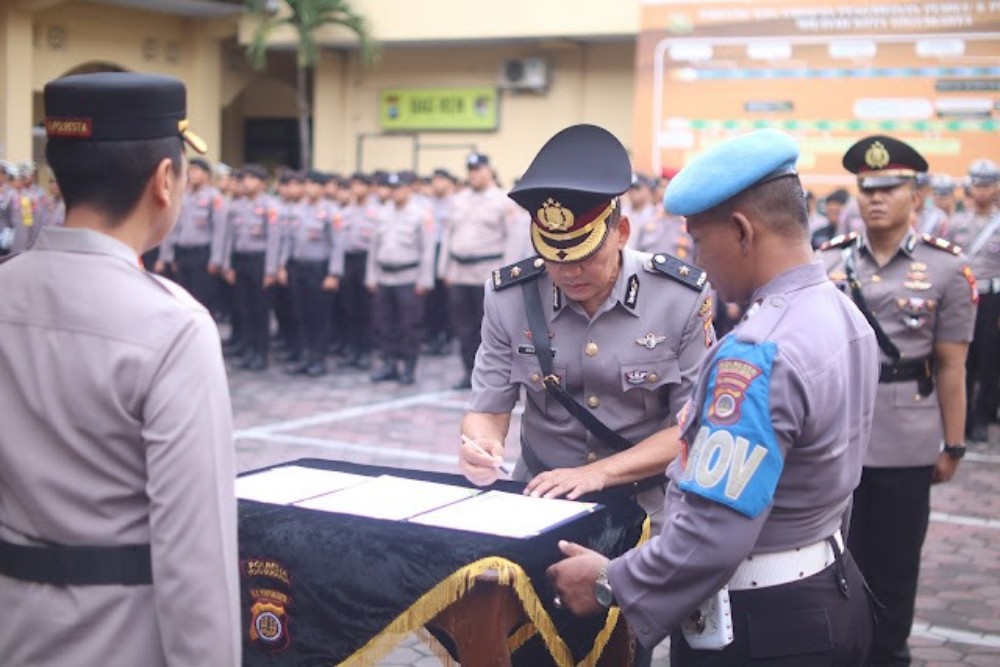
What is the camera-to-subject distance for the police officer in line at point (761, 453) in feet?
7.56

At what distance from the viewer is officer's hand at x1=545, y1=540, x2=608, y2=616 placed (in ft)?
8.79

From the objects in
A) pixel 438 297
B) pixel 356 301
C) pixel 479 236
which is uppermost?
pixel 479 236

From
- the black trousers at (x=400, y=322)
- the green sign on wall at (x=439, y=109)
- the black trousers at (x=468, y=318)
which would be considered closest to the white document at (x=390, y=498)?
the black trousers at (x=468, y=318)

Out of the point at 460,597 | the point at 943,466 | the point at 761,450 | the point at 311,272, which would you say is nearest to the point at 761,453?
the point at 761,450

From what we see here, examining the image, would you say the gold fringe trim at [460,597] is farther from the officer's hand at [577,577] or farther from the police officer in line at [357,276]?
the police officer in line at [357,276]

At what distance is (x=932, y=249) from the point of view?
462 centimetres

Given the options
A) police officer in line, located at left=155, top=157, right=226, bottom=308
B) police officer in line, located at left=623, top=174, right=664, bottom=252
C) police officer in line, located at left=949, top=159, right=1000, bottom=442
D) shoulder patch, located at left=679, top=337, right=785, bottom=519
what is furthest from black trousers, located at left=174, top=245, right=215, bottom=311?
shoulder patch, located at left=679, top=337, right=785, bottom=519

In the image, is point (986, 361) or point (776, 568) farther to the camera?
point (986, 361)

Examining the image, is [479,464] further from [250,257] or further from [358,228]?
[358,228]

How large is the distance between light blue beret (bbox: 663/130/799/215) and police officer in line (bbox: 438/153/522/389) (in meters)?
9.65

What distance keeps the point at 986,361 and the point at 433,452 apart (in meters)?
4.94

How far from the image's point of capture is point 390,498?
3109 millimetres

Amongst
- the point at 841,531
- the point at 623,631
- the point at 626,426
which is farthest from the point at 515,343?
the point at 841,531

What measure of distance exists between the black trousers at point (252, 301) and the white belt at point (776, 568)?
37.4 feet
